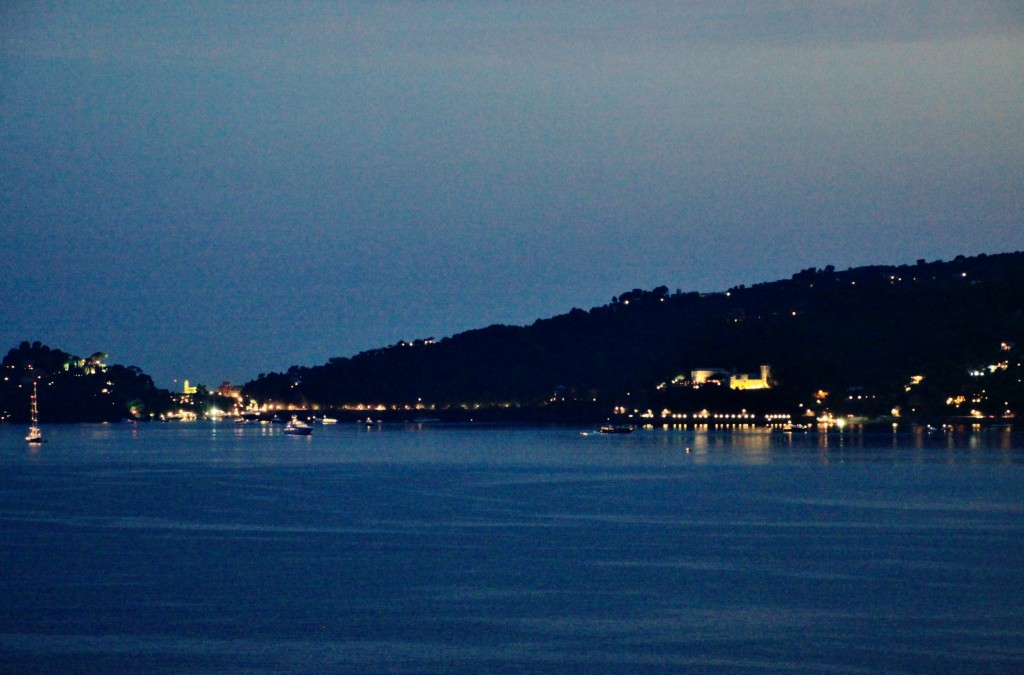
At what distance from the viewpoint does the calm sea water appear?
1822 cm

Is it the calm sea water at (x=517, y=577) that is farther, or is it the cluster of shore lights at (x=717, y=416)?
the cluster of shore lights at (x=717, y=416)

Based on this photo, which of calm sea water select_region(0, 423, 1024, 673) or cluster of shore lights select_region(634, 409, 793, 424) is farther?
cluster of shore lights select_region(634, 409, 793, 424)

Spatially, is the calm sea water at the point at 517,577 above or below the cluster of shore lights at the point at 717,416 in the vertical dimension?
above

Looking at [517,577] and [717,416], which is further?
[717,416]

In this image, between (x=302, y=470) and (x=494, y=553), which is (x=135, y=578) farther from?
(x=302, y=470)

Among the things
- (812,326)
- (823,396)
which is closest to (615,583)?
(823,396)

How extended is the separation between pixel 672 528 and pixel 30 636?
1731 cm

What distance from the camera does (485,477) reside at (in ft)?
179

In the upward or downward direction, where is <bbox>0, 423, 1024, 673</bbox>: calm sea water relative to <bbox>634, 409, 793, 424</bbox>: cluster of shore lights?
upward

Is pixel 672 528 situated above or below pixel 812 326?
below

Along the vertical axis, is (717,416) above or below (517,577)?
below

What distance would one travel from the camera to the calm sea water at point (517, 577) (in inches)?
717

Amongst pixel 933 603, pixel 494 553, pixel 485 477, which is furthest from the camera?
pixel 485 477

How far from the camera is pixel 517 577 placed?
80.9 feet
